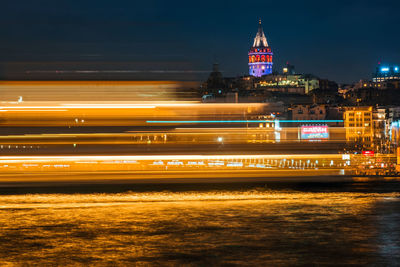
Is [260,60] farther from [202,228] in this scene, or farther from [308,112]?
[202,228]

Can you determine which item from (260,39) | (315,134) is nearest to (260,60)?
(260,39)

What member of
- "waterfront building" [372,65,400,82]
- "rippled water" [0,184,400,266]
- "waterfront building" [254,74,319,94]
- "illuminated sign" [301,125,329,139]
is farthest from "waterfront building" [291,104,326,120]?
"waterfront building" [372,65,400,82]

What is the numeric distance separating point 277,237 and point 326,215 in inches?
32.0

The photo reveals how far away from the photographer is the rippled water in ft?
10.1

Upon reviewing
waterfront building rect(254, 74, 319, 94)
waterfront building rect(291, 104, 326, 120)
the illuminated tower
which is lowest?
waterfront building rect(291, 104, 326, 120)

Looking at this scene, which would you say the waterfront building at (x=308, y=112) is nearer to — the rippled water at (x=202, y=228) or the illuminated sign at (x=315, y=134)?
the illuminated sign at (x=315, y=134)

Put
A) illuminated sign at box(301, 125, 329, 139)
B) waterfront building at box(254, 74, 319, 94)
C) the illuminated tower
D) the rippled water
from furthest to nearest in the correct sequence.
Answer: the illuminated tower < waterfront building at box(254, 74, 319, 94) < illuminated sign at box(301, 125, 329, 139) < the rippled water

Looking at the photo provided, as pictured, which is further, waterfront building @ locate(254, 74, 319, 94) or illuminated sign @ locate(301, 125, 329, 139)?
waterfront building @ locate(254, 74, 319, 94)

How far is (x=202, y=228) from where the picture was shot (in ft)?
12.4

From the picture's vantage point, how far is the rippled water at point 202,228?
3090mm

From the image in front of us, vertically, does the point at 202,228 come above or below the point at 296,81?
below

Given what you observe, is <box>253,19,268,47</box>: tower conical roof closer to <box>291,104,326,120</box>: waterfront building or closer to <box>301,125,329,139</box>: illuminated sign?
<box>291,104,326,120</box>: waterfront building

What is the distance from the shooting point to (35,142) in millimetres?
7133

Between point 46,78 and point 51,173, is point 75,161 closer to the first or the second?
point 51,173
